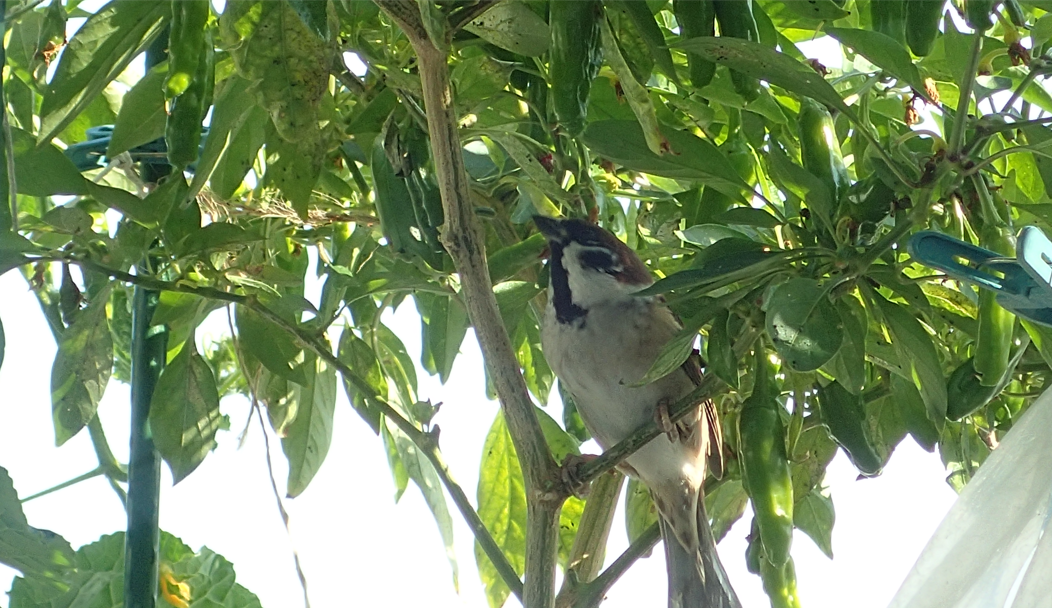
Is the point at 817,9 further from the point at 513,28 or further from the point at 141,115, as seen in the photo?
the point at 141,115

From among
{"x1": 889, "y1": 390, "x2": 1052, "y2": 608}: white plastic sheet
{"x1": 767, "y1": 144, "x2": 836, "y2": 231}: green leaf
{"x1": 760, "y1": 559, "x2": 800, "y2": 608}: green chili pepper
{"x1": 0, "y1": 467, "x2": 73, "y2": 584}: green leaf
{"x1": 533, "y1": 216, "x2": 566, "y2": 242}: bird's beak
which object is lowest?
{"x1": 889, "y1": 390, "x2": 1052, "y2": 608}: white plastic sheet

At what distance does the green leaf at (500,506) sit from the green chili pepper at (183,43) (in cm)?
61

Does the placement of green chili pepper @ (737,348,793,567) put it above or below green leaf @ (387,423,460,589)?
below

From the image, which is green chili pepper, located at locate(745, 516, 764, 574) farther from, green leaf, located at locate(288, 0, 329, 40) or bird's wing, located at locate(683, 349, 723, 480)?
→ green leaf, located at locate(288, 0, 329, 40)

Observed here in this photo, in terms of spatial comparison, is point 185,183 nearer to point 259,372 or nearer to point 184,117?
point 184,117

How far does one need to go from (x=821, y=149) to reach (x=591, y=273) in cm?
60

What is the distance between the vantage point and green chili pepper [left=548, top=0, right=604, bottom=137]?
2.19 feet

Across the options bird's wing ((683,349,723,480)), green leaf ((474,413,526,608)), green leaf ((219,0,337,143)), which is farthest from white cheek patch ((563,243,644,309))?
green leaf ((219,0,337,143))

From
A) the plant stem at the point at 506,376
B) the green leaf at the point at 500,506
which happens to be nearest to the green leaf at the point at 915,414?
the plant stem at the point at 506,376

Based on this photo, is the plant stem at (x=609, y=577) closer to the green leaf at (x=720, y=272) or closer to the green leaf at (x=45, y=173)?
the green leaf at (x=720, y=272)

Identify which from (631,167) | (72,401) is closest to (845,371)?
(631,167)

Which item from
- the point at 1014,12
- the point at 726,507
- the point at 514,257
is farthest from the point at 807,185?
the point at 726,507

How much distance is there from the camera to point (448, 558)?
3.76ft

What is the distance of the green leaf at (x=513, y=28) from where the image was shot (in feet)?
2.51
